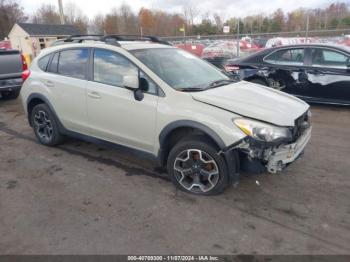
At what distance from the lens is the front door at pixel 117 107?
3.75 m

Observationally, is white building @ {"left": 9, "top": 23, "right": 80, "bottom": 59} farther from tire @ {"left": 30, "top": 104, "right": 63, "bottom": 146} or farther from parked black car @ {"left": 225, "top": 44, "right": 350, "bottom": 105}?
tire @ {"left": 30, "top": 104, "right": 63, "bottom": 146}

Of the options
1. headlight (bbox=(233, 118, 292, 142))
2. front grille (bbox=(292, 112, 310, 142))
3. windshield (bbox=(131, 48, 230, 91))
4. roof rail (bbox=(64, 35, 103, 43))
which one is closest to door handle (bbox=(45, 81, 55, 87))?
roof rail (bbox=(64, 35, 103, 43))

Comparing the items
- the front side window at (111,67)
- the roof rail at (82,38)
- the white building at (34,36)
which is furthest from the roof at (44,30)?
the front side window at (111,67)

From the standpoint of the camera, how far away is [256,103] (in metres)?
3.48

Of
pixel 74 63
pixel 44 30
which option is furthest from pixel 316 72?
pixel 44 30

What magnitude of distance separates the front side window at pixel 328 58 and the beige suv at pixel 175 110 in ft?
11.6

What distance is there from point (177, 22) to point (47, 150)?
7773 centimetres

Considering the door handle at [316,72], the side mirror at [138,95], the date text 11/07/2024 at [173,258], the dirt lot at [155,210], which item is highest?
the side mirror at [138,95]

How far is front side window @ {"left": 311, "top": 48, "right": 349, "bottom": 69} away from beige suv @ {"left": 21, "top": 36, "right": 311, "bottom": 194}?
355cm

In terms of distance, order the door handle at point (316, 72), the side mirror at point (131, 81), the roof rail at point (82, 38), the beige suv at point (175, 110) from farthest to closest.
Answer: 1. the door handle at point (316, 72)
2. the roof rail at point (82, 38)
3. the side mirror at point (131, 81)
4. the beige suv at point (175, 110)

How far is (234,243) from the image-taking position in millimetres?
2826

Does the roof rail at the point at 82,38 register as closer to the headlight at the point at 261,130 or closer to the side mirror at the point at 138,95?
the side mirror at the point at 138,95

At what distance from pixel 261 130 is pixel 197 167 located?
0.84 metres

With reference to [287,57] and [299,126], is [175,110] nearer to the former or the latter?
[299,126]
